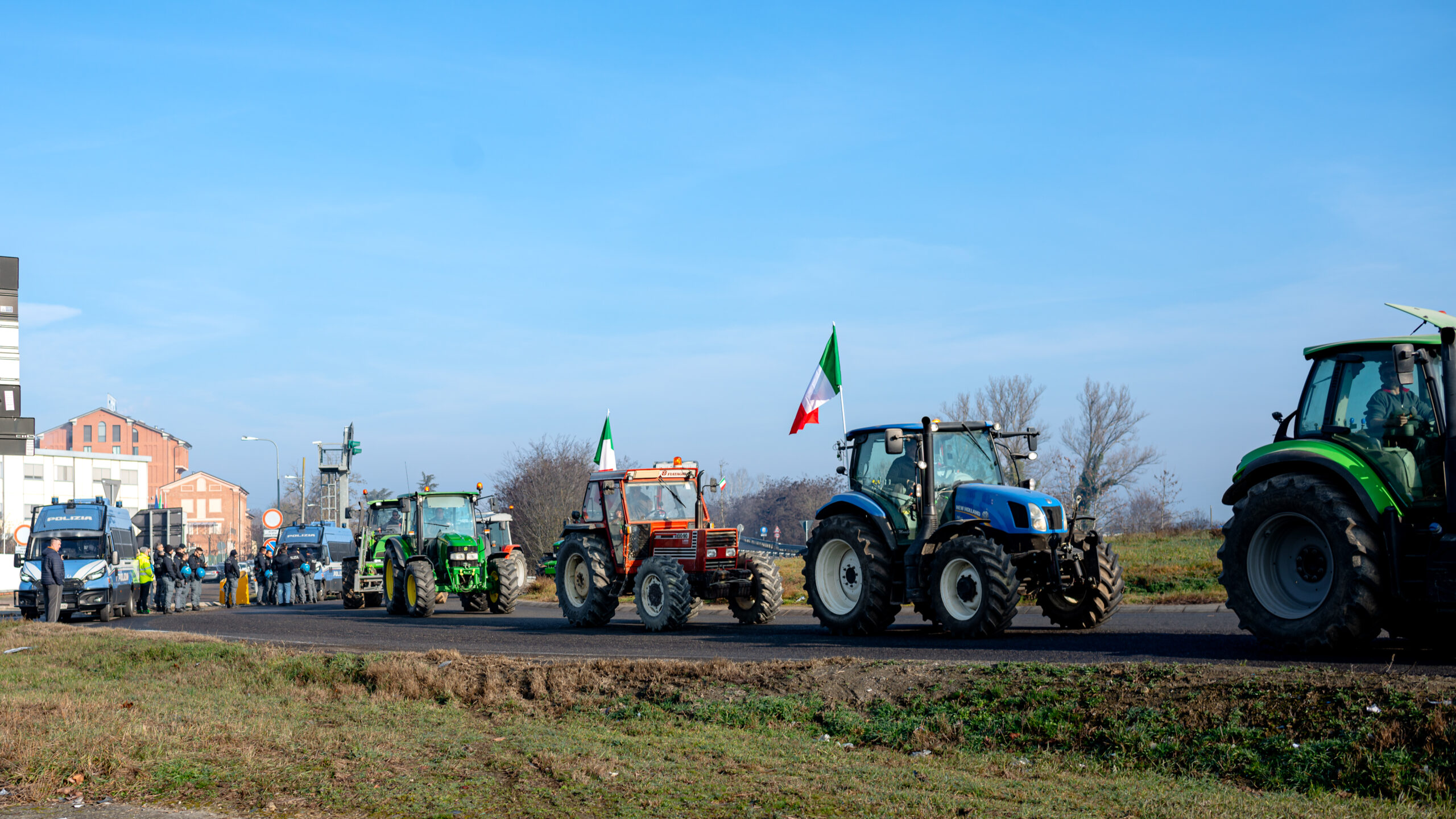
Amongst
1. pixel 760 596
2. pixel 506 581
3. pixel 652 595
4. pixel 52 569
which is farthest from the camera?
pixel 506 581

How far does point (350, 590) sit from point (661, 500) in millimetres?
12138

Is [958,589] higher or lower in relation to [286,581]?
higher

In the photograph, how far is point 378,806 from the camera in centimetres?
648

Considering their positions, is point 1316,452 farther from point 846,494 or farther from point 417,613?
point 417,613

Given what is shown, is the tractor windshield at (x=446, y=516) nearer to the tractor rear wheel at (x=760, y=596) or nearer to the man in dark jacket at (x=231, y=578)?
the tractor rear wheel at (x=760, y=596)

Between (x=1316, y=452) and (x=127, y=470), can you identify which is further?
(x=127, y=470)

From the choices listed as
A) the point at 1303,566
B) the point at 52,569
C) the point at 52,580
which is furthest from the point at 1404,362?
the point at 52,580

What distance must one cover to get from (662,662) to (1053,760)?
4427mm

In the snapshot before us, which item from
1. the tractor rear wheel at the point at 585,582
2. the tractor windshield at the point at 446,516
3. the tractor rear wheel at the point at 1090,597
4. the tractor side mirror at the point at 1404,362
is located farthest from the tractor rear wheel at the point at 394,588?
the tractor side mirror at the point at 1404,362

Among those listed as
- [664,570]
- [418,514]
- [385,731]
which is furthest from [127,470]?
[385,731]

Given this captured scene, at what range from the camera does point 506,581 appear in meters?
23.1

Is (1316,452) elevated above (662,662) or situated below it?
above

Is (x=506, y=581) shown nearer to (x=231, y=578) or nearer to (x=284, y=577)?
(x=284, y=577)

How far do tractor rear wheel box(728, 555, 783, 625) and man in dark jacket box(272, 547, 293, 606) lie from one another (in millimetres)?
19102
